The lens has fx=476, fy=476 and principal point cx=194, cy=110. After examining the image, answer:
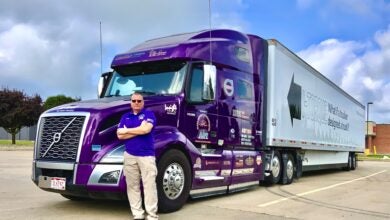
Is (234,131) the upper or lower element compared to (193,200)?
upper

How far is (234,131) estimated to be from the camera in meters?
10.7

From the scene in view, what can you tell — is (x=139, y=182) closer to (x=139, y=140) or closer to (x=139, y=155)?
(x=139, y=155)

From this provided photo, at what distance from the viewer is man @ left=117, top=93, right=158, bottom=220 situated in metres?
6.97

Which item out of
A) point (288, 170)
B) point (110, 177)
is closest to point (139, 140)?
point (110, 177)

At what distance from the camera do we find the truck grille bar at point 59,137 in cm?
757

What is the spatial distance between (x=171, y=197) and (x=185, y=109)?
1679 mm

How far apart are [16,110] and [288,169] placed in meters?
36.4

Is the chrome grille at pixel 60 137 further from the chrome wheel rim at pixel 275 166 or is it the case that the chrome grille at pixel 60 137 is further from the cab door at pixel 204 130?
the chrome wheel rim at pixel 275 166

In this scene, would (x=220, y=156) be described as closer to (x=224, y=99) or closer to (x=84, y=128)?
(x=224, y=99)

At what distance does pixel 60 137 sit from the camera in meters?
7.75

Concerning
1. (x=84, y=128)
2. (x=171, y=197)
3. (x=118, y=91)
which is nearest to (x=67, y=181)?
(x=84, y=128)

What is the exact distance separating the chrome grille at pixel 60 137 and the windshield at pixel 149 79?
1714mm

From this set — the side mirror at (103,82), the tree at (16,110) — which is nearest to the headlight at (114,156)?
the side mirror at (103,82)

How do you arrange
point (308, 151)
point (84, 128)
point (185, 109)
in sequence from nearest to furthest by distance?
point (84, 128)
point (185, 109)
point (308, 151)
